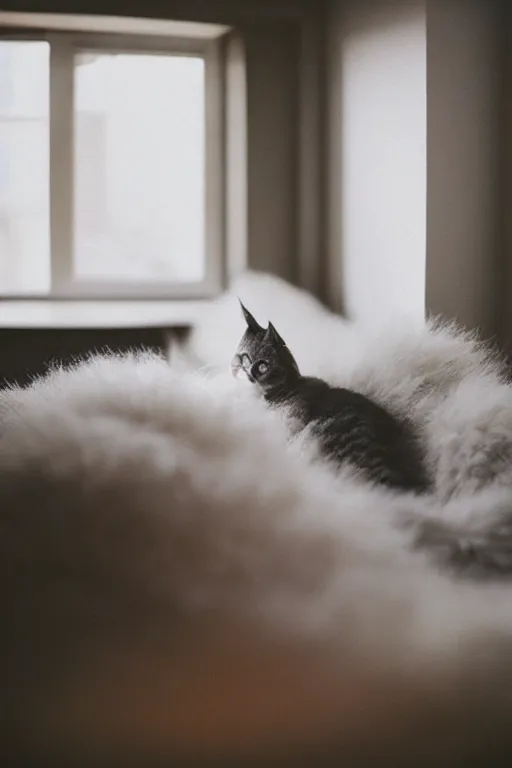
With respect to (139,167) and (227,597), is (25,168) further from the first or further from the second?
(227,597)

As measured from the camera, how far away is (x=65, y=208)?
1.63m

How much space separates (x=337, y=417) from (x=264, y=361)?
0.16 m

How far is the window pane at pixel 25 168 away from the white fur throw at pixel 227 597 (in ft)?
2.82

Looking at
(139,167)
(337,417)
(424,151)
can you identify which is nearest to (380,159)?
(424,151)

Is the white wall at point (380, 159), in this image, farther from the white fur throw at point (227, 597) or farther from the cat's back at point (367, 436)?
the white fur throw at point (227, 597)

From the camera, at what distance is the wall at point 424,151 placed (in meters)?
1.29

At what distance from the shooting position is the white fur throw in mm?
594

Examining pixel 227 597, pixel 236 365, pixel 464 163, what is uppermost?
pixel 464 163

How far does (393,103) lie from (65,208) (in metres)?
0.64

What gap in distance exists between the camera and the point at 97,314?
59.0 inches

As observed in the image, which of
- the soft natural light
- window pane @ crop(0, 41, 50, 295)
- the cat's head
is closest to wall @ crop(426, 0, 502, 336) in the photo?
the cat's head

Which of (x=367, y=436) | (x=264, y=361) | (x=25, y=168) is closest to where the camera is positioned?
(x=367, y=436)

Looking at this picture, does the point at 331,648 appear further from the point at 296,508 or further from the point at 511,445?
the point at 511,445

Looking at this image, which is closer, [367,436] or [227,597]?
[227,597]
